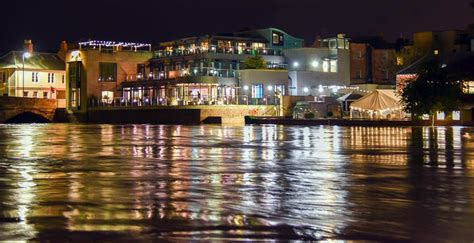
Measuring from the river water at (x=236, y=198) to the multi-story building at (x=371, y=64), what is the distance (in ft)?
281

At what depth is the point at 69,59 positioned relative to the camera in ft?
381

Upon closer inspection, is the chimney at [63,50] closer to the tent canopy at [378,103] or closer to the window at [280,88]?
the window at [280,88]

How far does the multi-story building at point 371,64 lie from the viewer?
111 m

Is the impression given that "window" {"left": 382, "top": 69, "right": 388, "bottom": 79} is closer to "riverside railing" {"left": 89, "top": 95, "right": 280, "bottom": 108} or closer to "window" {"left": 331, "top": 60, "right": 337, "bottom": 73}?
"window" {"left": 331, "top": 60, "right": 337, "bottom": 73}

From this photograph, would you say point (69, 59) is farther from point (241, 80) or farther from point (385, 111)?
point (385, 111)

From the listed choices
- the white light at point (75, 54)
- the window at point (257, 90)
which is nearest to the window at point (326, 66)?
the window at point (257, 90)

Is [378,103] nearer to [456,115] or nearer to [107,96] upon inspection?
[456,115]

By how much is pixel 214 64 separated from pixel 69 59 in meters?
26.6

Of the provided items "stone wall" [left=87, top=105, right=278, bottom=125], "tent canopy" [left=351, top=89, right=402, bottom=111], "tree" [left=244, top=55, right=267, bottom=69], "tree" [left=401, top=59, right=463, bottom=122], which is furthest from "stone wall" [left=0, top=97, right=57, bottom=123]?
"tree" [left=401, top=59, right=463, bottom=122]

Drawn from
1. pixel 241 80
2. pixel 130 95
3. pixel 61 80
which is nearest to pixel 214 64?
pixel 241 80

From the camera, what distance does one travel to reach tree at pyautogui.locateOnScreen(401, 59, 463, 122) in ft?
221

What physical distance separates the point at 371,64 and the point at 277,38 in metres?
15.4

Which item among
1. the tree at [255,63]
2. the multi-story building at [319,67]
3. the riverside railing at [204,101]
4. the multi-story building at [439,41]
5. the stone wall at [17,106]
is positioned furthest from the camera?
the stone wall at [17,106]

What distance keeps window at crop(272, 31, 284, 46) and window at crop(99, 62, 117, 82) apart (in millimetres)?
25487
